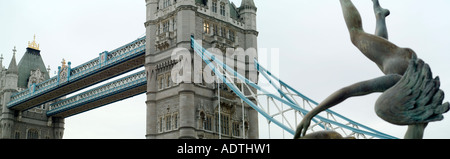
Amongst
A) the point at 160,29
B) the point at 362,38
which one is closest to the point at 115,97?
the point at 160,29

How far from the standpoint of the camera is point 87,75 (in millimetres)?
42312

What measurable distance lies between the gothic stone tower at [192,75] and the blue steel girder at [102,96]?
350 centimetres

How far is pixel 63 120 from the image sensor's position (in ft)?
182

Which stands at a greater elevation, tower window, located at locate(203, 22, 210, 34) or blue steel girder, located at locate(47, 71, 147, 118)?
tower window, located at locate(203, 22, 210, 34)

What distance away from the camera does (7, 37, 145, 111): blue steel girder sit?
3819 cm

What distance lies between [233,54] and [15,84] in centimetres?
2674

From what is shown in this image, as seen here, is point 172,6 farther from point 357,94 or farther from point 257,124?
point 357,94

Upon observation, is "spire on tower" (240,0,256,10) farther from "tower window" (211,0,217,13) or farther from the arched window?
the arched window

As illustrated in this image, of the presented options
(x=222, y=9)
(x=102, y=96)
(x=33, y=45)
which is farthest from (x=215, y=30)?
(x=33, y=45)

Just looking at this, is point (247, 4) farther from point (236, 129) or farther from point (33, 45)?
point (33, 45)

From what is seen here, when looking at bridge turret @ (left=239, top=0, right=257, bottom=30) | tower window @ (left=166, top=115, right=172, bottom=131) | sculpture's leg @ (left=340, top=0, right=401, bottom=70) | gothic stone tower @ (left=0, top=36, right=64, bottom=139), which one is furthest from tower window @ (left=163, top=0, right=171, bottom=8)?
sculpture's leg @ (left=340, top=0, right=401, bottom=70)

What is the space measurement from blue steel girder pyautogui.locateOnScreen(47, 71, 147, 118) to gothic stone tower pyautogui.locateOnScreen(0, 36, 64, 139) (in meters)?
1.15

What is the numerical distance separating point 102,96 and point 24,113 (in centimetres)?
1254
